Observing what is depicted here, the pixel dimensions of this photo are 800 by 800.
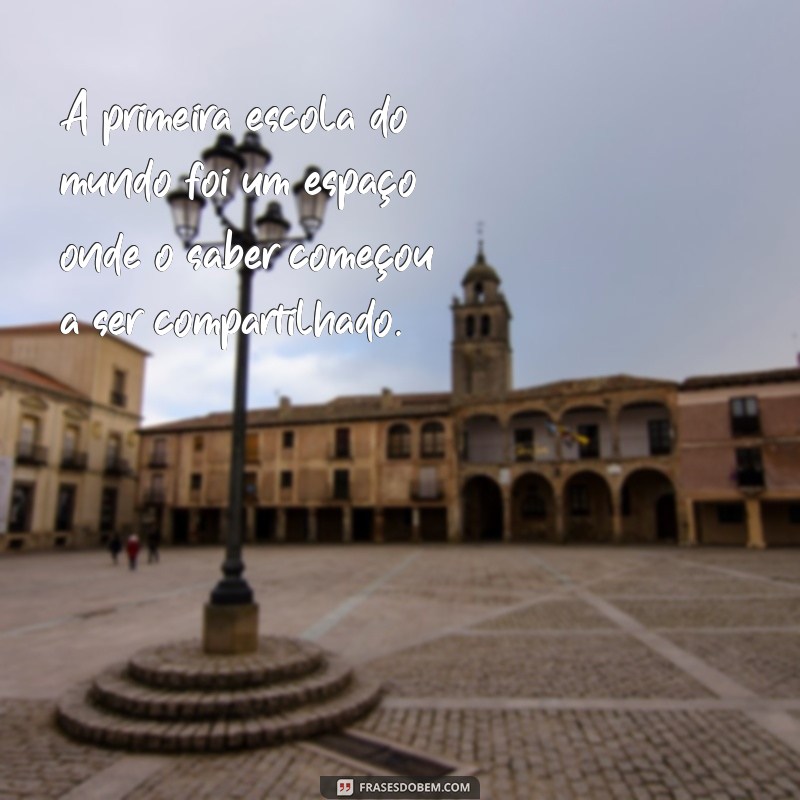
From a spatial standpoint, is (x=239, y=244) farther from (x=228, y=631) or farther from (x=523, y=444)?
(x=523, y=444)

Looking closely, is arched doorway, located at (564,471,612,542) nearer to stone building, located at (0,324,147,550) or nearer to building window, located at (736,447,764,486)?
building window, located at (736,447,764,486)

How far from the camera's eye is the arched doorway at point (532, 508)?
3638cm

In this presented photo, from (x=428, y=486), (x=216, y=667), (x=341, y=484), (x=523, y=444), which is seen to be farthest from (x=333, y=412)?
(x=216, y=667)

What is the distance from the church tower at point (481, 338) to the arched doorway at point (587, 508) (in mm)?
13882

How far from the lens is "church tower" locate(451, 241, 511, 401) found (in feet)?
162

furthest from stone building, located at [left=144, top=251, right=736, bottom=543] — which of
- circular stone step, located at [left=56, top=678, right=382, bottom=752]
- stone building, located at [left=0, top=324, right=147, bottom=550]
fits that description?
circular stone step, located at [left=56, top=678, right=382, bottom=752]

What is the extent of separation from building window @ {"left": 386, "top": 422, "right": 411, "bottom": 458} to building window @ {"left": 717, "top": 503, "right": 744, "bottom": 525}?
55.5 ft

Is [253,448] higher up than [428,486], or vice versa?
[253,448]

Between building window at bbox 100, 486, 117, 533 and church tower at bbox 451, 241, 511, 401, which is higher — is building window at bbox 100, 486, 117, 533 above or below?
below

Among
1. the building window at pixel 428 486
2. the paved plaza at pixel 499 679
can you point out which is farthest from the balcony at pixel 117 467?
the paved plaza at pixel 499 679

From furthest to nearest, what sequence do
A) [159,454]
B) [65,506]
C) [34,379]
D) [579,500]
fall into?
[159,454] → [579,500] → [65,506] → [34,379]

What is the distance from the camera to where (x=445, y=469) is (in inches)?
1433

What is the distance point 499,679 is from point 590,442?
29844mm

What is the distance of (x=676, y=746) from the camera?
4957 mm
